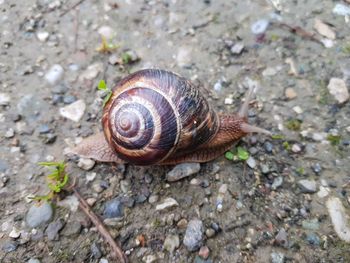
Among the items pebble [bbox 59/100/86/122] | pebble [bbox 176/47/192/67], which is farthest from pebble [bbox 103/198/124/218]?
pebble [bbox 176/47/192/67]

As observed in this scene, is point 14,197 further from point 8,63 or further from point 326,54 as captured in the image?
point 326,54

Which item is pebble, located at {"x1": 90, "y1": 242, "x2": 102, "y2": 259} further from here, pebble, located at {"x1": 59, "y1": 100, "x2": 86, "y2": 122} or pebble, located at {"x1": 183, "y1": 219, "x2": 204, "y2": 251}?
pebble, located at {"x1": 59, "y1": 100, "x2": 86, "y2": 122}

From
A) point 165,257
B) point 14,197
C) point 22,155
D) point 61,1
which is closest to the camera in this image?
point 165,257

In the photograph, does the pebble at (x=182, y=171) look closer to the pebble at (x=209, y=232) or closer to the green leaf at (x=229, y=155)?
the green leaf at (x=229, y=155)

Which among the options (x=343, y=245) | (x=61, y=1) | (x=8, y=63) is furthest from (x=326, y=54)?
(x=8, y=63)

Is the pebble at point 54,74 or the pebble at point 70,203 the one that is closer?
the pebble at point 70,203

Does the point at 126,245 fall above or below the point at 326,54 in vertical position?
below

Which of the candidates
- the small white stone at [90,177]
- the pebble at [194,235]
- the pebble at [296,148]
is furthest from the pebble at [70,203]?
the pebble at [296,148]
